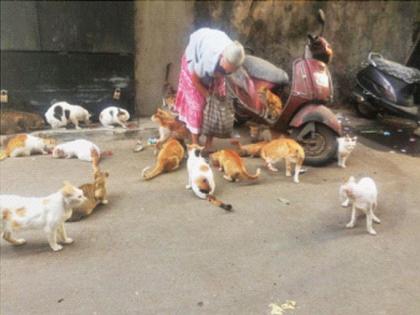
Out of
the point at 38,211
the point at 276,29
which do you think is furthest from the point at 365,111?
the point at 38,211

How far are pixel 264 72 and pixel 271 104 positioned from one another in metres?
0.41

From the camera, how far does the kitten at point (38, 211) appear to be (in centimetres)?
270

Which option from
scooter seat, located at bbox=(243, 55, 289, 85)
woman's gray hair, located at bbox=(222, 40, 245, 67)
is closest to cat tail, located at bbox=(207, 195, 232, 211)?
woman's gray hair, located at bbox=(222, 40, 245, 67)

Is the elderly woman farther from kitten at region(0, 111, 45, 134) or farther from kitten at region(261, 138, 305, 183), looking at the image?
kitten at region(0, 111, 45, 134)

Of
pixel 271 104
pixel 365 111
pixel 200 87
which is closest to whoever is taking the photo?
pixel 200 87

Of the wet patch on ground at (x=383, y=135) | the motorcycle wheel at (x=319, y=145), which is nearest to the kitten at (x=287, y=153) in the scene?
the motorcycle wheel at (x=319, y=145)

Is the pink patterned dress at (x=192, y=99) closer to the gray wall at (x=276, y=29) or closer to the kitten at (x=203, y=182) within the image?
the kitten at (x=203, y=182)

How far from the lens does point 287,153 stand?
4.09 meters

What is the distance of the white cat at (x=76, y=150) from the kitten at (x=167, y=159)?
750 millimetres

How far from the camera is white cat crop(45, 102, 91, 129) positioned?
5.31 metres

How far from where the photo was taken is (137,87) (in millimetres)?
6070

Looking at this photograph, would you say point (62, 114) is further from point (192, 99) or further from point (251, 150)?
point (251, 150)

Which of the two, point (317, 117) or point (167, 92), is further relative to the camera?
point (167, 92)

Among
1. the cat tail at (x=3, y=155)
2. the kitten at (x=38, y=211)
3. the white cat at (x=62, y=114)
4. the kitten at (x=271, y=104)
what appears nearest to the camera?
the kitten at (x=38, y=211)
